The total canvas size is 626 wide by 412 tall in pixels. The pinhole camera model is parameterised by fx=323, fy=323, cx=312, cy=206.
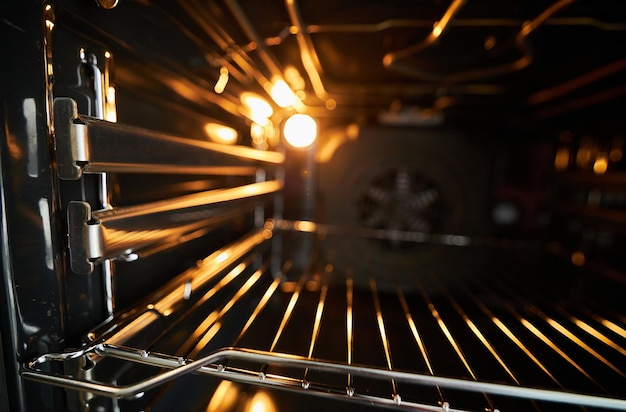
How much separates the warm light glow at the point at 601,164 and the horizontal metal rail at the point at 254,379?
3.09ft

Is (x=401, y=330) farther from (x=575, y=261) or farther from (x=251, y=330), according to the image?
(x=575, y=261)

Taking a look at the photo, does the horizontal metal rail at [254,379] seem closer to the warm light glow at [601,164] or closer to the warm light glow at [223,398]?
the warm light glow at [223,398]

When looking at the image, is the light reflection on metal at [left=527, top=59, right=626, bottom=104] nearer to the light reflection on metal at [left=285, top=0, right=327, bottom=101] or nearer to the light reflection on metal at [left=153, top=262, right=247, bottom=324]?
the light reflection on metal at [left=285, top=0, right=327, bottom=101]

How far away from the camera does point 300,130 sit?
127 centimetres

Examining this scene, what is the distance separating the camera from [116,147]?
0.40m

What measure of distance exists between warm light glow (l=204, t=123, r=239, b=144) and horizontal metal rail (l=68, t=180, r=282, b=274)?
0.16 metres

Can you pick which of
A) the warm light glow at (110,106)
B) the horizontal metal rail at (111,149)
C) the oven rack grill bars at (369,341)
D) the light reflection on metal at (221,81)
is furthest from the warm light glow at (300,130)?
the warm light glow at (110,106)

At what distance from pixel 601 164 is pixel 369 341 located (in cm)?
98

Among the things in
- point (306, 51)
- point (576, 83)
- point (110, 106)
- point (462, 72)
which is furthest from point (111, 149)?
point (576, 83)

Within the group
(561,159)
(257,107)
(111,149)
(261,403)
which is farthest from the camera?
(561,159)

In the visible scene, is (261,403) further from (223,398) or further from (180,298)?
(180,298)

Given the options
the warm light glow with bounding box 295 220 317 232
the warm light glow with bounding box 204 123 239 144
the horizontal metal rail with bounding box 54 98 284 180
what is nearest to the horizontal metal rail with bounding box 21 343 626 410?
the horizontal metal rail with bounding box 54 98 284 180

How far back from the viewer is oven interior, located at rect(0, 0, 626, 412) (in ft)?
1.22

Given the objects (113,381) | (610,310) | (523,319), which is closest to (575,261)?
(610,310)
